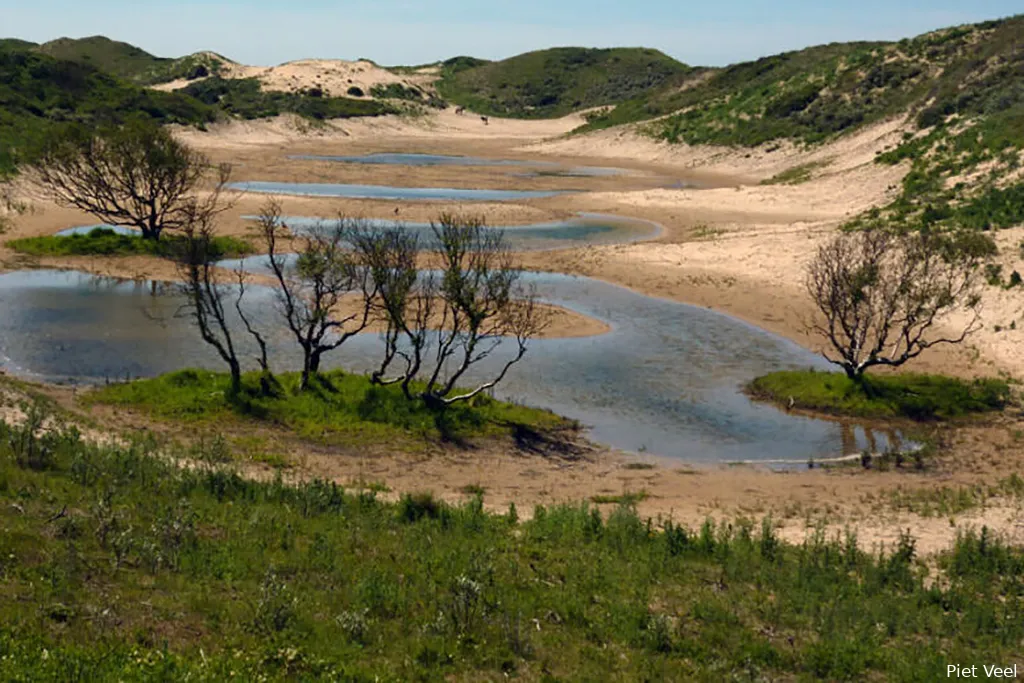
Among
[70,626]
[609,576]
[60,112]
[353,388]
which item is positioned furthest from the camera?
[60,112]

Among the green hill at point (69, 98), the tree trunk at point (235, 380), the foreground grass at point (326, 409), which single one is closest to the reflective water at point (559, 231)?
the foreground grass at point (326, 409)

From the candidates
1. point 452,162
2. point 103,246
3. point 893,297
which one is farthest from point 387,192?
point 893,297

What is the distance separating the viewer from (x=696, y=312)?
43.0 m

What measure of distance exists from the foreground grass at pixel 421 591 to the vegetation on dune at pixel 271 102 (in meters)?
115

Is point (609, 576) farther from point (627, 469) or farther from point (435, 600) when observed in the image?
point (627, 469)

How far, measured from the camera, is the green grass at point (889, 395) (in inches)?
1172

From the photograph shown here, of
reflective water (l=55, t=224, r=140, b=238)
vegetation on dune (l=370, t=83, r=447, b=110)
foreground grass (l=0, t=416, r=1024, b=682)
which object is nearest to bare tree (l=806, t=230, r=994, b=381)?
foreground grass (l=0, t=416, r=1024, b=682)

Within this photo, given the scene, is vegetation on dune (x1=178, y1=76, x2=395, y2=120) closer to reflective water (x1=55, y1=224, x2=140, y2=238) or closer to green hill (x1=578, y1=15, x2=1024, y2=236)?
green hill (x1=578, y1=15, x2=1024, y2=236)

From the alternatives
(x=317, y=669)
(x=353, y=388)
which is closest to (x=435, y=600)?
(x=317, y=669)

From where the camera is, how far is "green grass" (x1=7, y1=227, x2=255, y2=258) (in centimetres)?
4862

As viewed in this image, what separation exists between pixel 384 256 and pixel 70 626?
19340 mm

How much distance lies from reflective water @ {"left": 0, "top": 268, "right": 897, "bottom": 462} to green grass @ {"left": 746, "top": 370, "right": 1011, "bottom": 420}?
→ 119 centimetres

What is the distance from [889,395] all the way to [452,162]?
83818mm

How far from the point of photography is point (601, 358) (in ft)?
117
